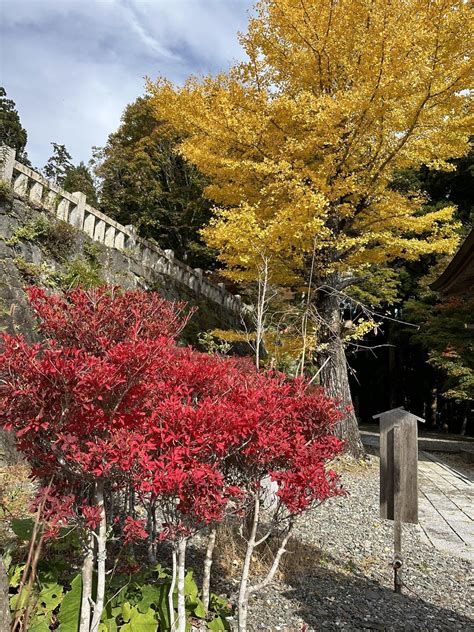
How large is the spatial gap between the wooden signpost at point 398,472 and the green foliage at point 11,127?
997 inches

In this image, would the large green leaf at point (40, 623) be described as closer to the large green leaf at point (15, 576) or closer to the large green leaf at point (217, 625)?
the large green leaf at point (15, 576)

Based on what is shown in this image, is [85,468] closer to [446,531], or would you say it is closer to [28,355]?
[28,355]

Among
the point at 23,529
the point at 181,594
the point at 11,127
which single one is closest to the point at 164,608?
the point at 181,594

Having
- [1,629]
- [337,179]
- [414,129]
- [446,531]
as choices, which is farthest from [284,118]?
[1,629]

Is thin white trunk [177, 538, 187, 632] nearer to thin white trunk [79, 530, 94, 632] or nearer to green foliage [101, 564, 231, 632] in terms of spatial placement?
green foliage [101, 564, 231, 632]

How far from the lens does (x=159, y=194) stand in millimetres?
19281

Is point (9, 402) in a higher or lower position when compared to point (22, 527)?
higher

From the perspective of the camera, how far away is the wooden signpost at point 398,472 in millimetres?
4152

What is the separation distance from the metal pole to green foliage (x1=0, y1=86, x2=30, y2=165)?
25.4 meters

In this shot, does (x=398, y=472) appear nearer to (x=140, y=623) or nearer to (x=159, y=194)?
(x=140, y=623)

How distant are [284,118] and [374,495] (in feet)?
21.1

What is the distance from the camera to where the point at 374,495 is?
24.0 ft

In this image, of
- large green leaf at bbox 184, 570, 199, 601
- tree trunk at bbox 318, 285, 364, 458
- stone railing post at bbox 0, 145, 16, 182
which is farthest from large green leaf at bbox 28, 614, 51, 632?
tree trunk at bbox 318, 285, 364, 458

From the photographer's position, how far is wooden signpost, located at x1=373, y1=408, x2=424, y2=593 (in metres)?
4.15
